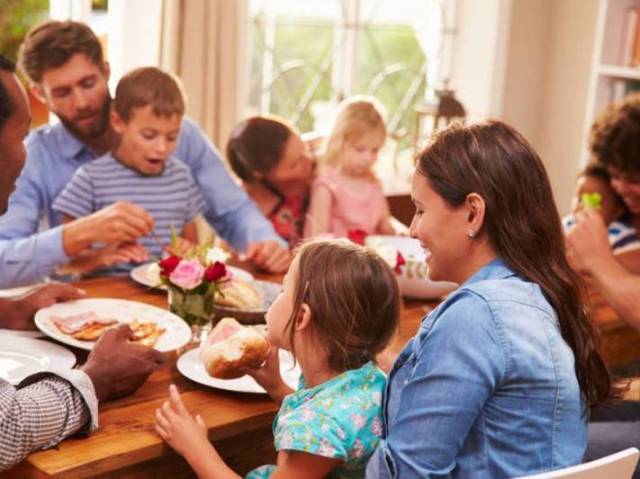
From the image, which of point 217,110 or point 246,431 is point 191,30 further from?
point 246,431

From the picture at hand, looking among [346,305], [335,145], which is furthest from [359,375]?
[335,145]

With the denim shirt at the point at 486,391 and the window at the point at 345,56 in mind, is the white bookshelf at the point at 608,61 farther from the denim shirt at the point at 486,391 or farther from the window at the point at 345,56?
the denim shirt at the point at 486,391

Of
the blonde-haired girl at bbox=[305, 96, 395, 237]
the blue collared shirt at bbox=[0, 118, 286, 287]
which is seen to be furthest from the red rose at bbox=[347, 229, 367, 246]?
the blonde-haired girl at bbox=[305, 96, 395, 237]

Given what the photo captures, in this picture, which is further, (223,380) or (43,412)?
Answer: (223,380)

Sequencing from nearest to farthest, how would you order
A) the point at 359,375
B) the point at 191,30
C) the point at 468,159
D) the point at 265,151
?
the point at 468,159
the point at 359,375
the point at 265,151
the point at 191,30

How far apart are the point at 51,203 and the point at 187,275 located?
32.5 inches

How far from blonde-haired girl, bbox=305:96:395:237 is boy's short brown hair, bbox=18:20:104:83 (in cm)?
89

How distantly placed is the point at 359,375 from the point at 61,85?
141 cm

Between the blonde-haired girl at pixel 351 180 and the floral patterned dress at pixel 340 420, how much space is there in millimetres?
1578

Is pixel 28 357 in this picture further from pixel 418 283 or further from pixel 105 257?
pixel 418 283

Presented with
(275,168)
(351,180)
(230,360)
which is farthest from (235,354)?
(351,180)

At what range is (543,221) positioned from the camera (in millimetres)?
1442

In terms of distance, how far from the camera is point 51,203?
2627mm

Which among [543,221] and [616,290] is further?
[616,290]
